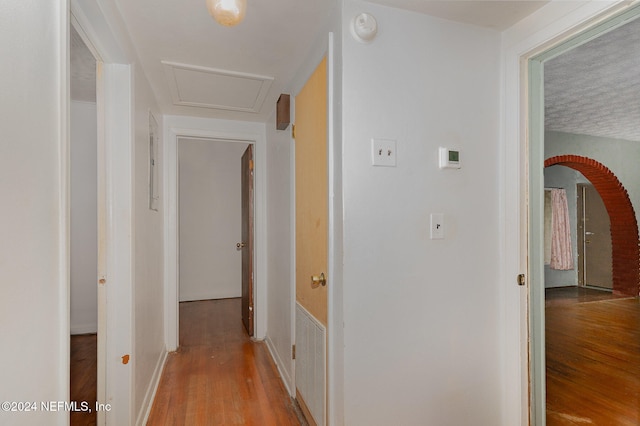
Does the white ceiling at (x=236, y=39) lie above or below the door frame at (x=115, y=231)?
above

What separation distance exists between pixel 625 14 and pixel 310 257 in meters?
1.80

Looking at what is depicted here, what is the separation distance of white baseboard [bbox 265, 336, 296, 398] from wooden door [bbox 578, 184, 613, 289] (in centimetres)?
191

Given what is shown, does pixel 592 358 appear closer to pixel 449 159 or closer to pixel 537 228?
pixel 537 228

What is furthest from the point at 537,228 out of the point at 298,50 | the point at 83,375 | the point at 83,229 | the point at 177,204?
the point at 83,229

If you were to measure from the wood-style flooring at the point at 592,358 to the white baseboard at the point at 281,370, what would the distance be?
1568 millimetres

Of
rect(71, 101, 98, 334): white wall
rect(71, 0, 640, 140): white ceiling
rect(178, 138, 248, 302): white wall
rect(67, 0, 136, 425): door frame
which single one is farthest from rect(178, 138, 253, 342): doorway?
rect(67, 0, 136, 425): door frame

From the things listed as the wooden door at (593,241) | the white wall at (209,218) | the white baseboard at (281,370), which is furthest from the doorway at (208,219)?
the wooden door at (593,241)

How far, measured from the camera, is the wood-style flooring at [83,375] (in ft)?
6.52

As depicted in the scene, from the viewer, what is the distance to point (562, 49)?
5.12ft

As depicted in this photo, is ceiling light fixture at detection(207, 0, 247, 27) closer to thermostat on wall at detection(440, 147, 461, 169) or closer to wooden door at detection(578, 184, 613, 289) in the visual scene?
thermostat on wall at detection(440, 147, 461, 169)

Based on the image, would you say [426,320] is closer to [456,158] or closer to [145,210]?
[456,158]

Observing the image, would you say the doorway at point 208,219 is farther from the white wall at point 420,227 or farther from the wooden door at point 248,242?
the white wall at point 420,227
